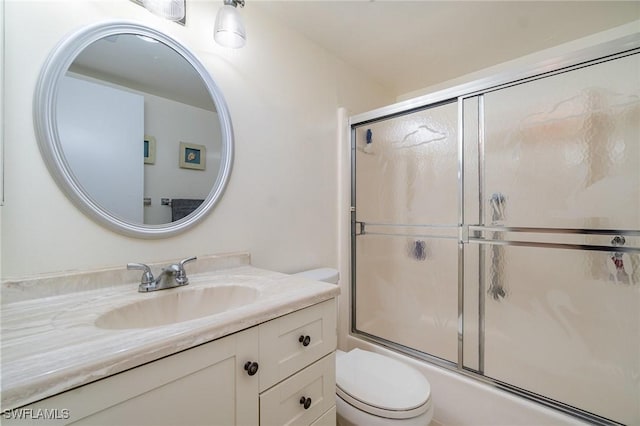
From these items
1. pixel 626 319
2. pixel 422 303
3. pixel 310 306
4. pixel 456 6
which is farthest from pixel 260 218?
pixel 626 319

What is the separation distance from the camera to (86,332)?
59cm

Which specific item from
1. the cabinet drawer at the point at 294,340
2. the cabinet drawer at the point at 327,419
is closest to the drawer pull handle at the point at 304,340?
the cabinet drawer at the point at 294,340

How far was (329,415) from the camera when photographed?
3.05ft

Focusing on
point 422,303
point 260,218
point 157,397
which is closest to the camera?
point 157,397

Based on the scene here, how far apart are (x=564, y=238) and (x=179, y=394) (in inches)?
66.7

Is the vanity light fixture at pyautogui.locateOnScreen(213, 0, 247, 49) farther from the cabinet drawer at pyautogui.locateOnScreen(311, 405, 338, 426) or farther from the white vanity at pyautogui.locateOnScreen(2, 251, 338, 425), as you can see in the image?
the cabinet drawer at pyautogui.locateOnScreen(311, 405, 338, 426)

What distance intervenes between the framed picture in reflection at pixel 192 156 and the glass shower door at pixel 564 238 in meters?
1.45

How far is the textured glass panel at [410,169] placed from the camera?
1.67m

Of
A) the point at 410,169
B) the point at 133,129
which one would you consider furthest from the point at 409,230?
the point at 133,129

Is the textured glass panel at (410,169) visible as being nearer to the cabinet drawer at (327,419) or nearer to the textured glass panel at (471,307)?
the textured glass panel at (471,307)

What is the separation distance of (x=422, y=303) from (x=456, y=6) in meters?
1.75

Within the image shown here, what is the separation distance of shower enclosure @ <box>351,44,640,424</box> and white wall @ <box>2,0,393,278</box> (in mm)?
372

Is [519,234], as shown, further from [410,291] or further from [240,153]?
[240,153]

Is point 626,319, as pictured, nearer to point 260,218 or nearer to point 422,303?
point 422,303
